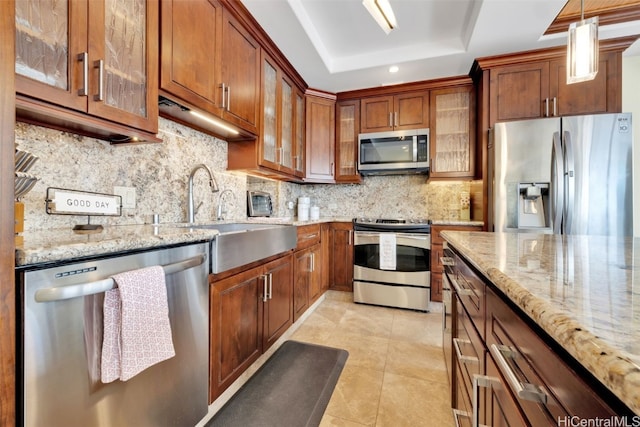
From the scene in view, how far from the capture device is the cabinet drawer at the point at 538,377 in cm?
33

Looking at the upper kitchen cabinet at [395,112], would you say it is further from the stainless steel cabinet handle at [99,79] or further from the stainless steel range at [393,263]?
the stainless steel cabinet handle at [99,79]

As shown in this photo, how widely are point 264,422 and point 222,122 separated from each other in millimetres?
1783

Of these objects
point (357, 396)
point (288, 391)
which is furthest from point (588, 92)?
point (288, 391)

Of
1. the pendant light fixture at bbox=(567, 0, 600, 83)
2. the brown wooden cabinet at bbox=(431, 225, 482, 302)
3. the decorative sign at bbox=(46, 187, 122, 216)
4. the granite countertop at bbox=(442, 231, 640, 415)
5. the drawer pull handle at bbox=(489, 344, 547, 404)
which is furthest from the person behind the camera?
the brown wooden cabinet at bbox=(431, 225, 482, 302)

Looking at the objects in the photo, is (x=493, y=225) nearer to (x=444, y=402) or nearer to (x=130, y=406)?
(x=444, y=402)

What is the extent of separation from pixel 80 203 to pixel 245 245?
78cm

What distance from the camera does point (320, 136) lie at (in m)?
3.36

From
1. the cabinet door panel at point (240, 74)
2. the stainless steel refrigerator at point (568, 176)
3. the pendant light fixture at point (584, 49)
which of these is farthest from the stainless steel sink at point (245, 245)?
the stainless steel refrigerator at point (568, 176)

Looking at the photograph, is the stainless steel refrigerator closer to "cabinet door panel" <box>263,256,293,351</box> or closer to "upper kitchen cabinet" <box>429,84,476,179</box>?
"upper kitchen cabinet" <box>429,84,476,179</box>

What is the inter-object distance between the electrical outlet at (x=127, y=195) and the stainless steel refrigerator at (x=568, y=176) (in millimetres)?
2866

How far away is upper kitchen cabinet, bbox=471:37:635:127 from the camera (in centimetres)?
237

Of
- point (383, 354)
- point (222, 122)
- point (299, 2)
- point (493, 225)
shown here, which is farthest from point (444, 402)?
point (299, 2)

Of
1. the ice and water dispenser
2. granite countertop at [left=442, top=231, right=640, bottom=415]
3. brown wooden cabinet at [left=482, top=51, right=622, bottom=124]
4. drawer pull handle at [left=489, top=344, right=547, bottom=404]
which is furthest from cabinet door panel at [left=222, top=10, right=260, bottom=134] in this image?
the ice and water dispenser

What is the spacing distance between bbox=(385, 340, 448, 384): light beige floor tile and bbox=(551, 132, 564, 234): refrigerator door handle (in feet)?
4.89
